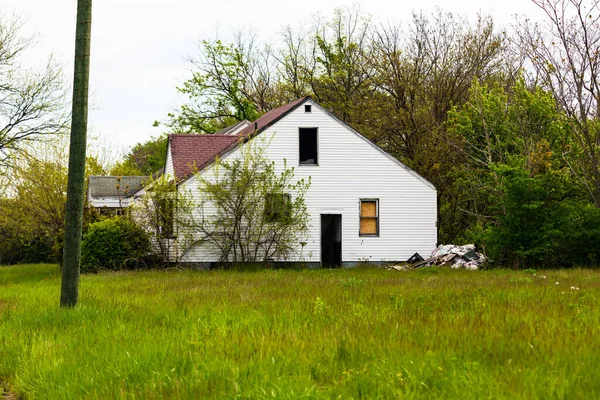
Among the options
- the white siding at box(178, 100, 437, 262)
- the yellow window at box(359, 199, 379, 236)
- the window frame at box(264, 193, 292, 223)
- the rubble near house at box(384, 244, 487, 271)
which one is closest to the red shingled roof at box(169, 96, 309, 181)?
the white siding at box(178, 100, 437, 262)

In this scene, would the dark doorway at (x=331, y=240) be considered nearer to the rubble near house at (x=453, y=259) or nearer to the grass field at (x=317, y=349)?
the rubble near house at (x=453, y=259)

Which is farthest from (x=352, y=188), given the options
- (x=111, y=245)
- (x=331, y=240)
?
(x=111, y=245)

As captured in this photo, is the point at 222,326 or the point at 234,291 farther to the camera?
the point at 234,291

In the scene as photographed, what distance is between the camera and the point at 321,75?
147 feet

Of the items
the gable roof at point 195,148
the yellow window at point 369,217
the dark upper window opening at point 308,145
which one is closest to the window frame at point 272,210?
the dark upper window opening at point 308,145

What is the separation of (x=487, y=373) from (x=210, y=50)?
1925 inches

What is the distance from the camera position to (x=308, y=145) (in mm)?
29156

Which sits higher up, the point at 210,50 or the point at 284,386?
the point at 210,50

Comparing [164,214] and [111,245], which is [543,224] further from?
[111,245]

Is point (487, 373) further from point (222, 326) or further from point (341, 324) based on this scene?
point (222, 326)

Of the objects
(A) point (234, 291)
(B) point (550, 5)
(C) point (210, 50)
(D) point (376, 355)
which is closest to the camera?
(D) point (376, 355)

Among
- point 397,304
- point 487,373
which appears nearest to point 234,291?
point 397,304

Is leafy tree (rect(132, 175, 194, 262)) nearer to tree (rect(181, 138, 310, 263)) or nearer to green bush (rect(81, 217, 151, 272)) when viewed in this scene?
tree (rect(181, 138, 310, 263))

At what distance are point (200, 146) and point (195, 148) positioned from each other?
0.28 meters
